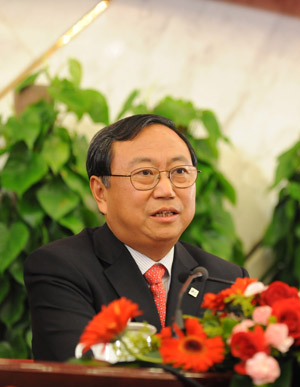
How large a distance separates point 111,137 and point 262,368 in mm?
1175

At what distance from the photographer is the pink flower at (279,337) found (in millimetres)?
1037

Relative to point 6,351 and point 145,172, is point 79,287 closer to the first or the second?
point 145,172

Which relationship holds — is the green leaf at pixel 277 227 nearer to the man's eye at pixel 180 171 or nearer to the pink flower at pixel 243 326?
the man's eye at pixel 180 171

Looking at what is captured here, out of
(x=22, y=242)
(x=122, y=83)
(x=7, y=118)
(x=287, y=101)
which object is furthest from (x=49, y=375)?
(x=287, y=101)

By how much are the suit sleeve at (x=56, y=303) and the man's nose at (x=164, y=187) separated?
33 cm

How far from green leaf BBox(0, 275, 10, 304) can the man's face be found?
1197mm

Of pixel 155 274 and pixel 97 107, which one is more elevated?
pixel 97 107

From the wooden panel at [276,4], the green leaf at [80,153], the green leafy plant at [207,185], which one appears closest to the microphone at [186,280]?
the green leaf at [80,153]

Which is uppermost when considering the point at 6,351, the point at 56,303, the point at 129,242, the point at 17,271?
the point at 129,242

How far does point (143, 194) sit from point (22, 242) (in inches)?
48.0

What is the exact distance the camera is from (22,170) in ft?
9.93

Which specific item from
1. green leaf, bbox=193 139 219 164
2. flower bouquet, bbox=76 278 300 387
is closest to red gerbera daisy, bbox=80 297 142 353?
flower bouquet, bbox=76 278 300 387

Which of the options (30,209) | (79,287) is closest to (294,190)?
(30,209)

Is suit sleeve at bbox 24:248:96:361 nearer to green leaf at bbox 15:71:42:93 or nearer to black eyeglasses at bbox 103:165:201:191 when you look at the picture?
black eyeglasses at bbox 103:165:201:191
